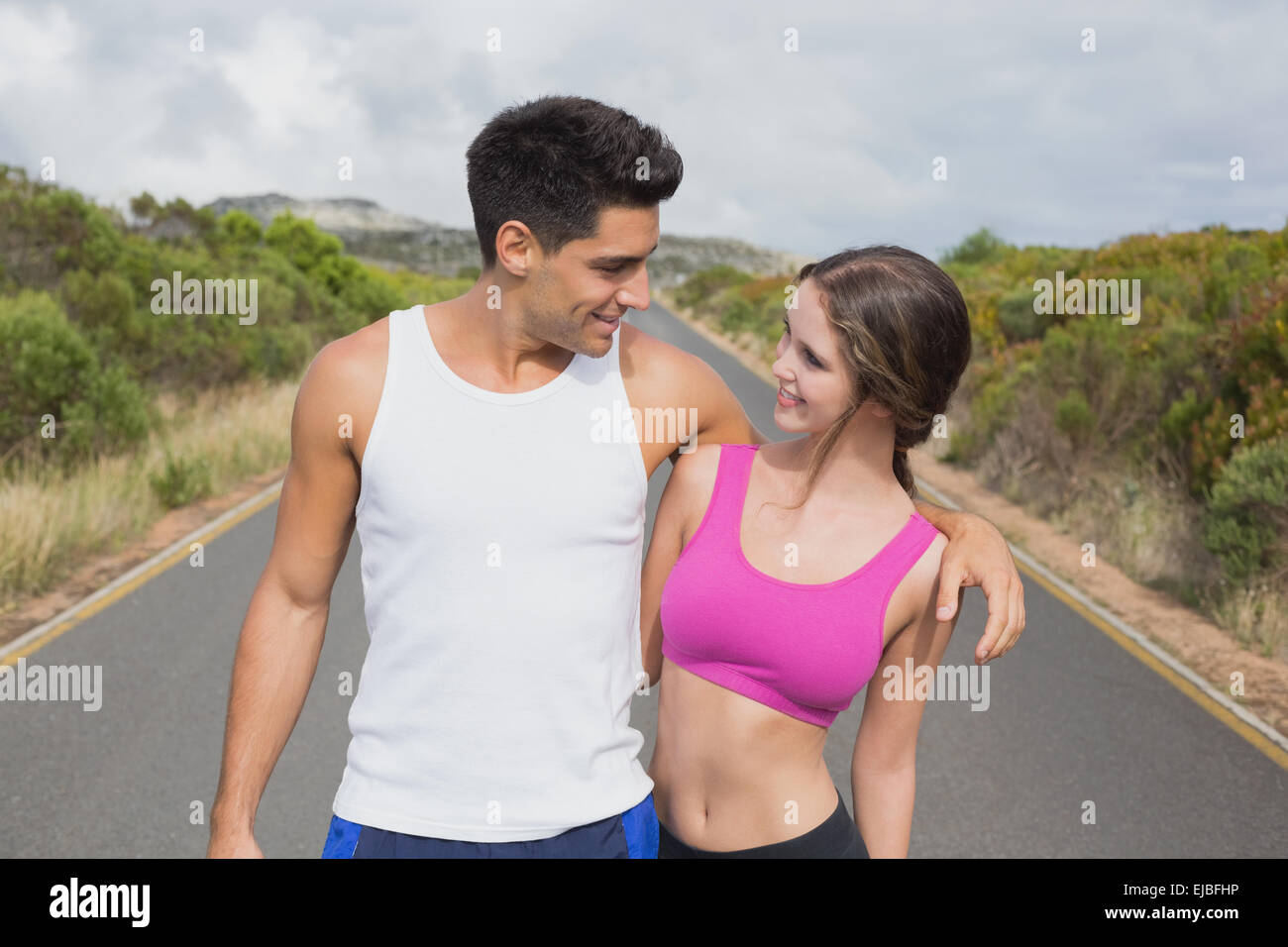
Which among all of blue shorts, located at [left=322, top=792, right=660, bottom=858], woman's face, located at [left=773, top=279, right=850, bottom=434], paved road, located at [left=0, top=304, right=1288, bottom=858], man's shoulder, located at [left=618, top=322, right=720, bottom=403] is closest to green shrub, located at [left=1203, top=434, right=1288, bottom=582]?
A: paved road, located at [left=0, top=304, right=1288, bottom=858]

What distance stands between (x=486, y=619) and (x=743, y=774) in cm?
63

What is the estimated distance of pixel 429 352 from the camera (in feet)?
6.83

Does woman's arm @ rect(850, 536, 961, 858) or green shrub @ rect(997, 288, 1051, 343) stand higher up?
green shrub @ rect(997, 288, 1051, 343)

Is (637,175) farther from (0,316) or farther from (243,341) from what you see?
(243,341)

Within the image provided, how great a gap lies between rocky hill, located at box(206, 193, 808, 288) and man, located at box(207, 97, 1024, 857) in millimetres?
87070

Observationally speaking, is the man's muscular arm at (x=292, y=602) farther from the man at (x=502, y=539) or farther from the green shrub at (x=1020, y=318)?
the green shrub at (x=1020, y=318)

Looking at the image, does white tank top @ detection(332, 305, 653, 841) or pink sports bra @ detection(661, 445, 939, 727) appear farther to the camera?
pink sports bra @ detection(661, 445, 939, 727)

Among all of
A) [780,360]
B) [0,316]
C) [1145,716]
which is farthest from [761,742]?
[0,316]

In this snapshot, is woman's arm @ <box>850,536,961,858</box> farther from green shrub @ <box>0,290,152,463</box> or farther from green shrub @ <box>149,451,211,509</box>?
green shrub @ <box>0,290,152,463</box>

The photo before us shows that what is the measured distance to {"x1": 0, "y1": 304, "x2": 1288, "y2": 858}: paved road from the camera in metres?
4.45

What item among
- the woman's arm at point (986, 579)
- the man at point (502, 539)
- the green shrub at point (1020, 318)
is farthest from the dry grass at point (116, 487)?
the green shrub at point (1020, 318)

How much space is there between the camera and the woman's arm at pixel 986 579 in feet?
6.49
